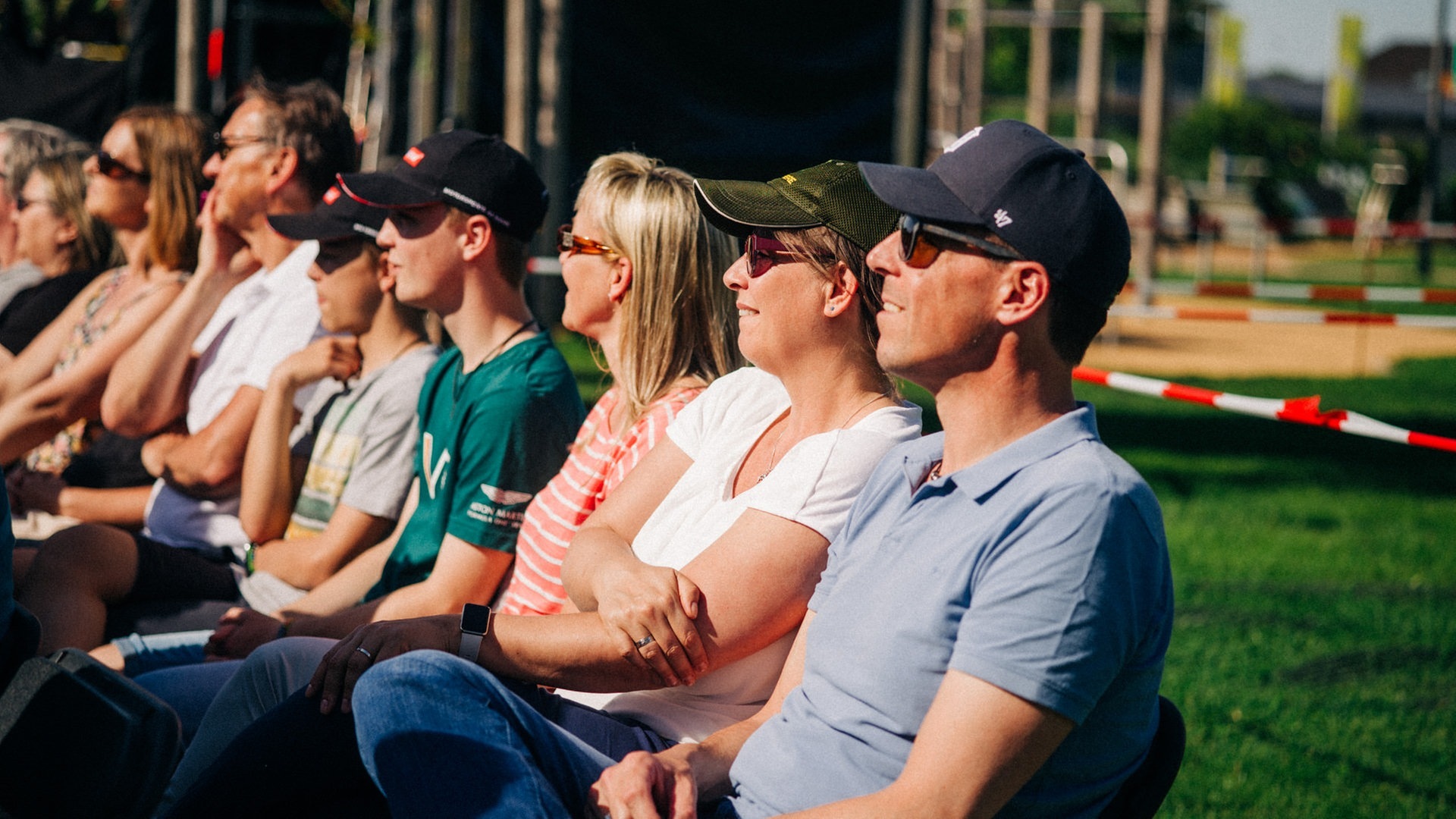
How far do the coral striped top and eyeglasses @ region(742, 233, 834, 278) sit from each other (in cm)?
53

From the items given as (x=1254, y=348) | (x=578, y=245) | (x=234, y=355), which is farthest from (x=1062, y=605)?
(x=1254, y=348)

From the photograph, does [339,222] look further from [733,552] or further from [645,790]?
[645,790]

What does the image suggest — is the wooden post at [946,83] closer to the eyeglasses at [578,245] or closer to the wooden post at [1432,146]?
the wooden post at [1432,146]

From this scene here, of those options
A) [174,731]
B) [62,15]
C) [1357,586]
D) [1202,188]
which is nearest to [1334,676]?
[1357,586]

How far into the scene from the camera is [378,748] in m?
2.00

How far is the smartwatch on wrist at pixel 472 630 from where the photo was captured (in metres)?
2.36

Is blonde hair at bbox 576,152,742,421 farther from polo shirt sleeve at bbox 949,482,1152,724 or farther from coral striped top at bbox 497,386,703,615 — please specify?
polo shirt sleeve at bbox 949,482,1152,724

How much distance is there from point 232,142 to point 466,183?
1426mm

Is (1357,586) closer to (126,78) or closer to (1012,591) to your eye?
(1012,591)

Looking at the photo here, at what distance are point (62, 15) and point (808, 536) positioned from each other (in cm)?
1031

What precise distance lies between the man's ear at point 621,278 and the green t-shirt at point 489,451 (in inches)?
10.1

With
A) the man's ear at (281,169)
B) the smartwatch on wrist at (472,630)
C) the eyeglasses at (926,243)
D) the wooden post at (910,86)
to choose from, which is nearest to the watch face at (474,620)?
the smartwatch on wrist at (472,630)

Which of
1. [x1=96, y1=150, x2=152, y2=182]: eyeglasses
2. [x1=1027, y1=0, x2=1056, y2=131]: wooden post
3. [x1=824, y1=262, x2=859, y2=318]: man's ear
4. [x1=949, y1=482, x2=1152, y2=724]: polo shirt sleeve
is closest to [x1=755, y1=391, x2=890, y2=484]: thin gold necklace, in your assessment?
[x1=824, y1=262, x2=859, y2=318]: man's ear

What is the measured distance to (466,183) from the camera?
3.35 m
